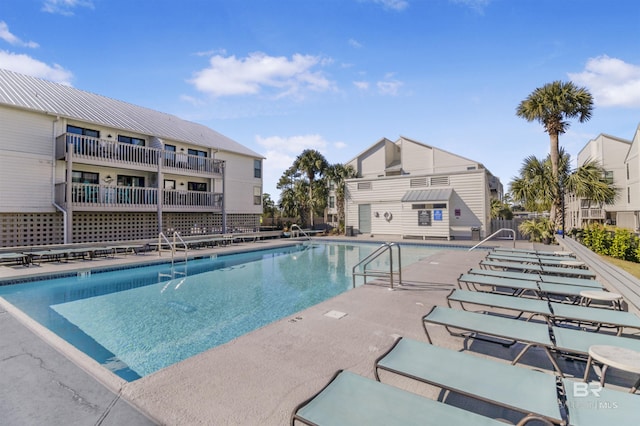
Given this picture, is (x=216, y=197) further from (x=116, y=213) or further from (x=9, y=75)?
(x=9, y=75)

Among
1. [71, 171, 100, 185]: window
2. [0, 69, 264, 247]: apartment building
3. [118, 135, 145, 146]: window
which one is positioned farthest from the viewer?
[118, 135, 145, 146]: window

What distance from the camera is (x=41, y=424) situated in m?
2.36

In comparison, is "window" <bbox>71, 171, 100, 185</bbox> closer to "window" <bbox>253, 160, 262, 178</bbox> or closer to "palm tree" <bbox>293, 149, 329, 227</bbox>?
"window" <bbox>253, 160, 262, 178</bbox>

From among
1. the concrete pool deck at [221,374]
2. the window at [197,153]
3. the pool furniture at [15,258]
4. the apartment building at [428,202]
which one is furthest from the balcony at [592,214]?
the pool furniture at [15,258]

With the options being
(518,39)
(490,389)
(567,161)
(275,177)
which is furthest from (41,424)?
(275,177)

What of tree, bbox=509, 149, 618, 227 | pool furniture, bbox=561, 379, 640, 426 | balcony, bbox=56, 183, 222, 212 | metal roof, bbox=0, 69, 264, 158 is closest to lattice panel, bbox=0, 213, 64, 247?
balcony, bbox=56, 183, 222, 212

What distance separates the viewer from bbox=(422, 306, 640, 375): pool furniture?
2.83m

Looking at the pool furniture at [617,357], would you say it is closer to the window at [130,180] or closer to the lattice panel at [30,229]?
the lattice panel at [30,229]

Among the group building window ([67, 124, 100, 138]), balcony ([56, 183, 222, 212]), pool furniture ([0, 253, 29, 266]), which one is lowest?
pool furniture ([0, 253, 29, 266])

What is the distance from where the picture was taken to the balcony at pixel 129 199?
13.9 metres

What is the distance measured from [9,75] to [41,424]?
68.8ft

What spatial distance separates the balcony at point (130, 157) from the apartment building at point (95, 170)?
44 mm

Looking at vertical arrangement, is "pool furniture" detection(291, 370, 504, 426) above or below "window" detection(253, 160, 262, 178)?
below

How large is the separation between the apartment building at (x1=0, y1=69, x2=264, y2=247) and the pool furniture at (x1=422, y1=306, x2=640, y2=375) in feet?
52.8
